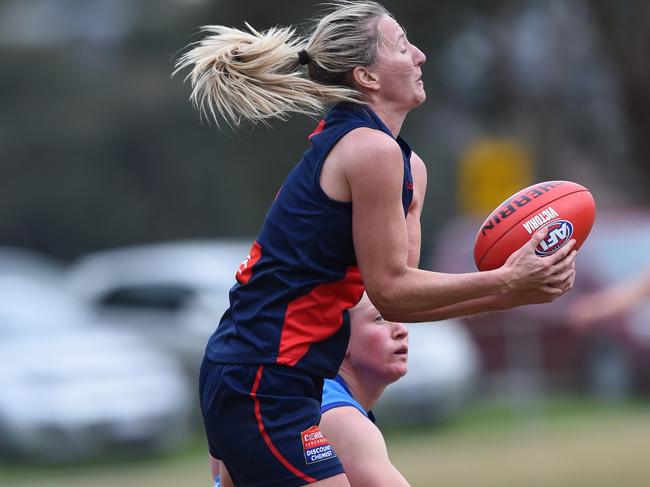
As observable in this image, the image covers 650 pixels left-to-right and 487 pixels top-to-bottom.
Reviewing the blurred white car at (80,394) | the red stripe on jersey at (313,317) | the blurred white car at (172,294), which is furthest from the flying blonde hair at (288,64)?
the blurred white car at (172,294)

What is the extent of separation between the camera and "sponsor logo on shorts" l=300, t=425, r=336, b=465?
397 cm

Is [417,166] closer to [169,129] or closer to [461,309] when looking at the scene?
[461,309]

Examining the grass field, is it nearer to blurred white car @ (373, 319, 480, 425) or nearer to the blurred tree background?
blurred white car @ (373, 319, 480, 425)

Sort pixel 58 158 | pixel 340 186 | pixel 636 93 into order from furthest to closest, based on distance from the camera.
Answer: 1. pixel 58 158
2. pixel 636 93
3. pixel 340 186

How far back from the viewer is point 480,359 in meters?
14.2

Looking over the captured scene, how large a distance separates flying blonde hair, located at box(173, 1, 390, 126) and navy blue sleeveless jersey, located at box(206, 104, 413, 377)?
0.46ft

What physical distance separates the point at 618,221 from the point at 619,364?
6.09ft

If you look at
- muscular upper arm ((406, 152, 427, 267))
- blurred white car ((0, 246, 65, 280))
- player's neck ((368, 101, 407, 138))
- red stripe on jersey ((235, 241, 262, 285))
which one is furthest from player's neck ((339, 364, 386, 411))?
blurred white car ((0, 246, 65, 280))

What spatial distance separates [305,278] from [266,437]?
0.50 metres

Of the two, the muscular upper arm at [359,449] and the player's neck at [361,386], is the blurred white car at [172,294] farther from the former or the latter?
the muscular upper arm at [359,449]

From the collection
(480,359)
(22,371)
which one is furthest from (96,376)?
(480,359)

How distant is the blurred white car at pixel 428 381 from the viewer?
12656mm

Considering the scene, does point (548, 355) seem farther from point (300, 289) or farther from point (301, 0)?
point (300, 289)

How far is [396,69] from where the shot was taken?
4.10 m
